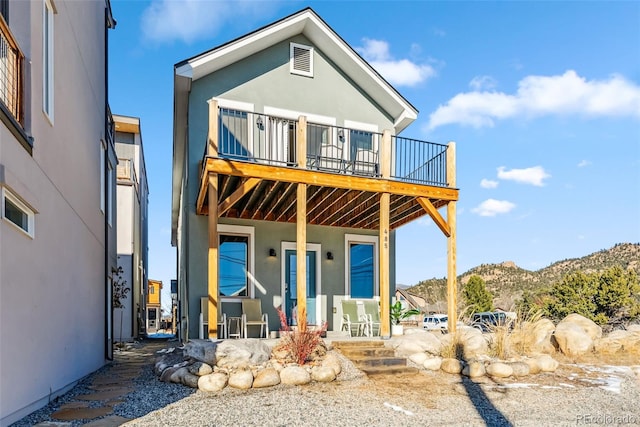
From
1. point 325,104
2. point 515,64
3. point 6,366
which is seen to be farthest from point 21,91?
point 515,64

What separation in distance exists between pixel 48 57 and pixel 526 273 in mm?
39226

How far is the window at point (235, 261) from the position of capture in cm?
1048

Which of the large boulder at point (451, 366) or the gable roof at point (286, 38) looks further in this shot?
the gable roof at point (286, 38)

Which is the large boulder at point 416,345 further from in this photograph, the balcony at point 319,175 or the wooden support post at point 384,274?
the balcony at point 319,175

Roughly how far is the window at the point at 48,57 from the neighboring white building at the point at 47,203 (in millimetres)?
13

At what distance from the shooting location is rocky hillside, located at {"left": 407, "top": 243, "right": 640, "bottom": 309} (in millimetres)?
31016

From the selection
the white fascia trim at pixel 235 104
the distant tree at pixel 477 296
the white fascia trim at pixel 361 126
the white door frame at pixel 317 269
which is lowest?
the distant tree at pixel 477 296

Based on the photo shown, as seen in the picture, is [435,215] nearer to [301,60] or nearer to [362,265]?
[362,265]

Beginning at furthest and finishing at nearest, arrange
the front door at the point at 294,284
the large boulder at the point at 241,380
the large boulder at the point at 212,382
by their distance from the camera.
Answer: the front door at the point at 294,284 < the large boulder at the point at 241,380 < the large boulder at the point at 212,382

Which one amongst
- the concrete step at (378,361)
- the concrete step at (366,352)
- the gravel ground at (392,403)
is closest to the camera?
the gravel ground at (392,403)

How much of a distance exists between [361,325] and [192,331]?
379cm

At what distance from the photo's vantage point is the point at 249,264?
10617 millimetres

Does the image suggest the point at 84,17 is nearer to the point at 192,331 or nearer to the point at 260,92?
the point at 260,92

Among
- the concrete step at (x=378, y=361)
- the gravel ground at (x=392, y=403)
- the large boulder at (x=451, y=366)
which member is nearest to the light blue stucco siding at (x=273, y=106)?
the concrete step at (x=378, y=361)
